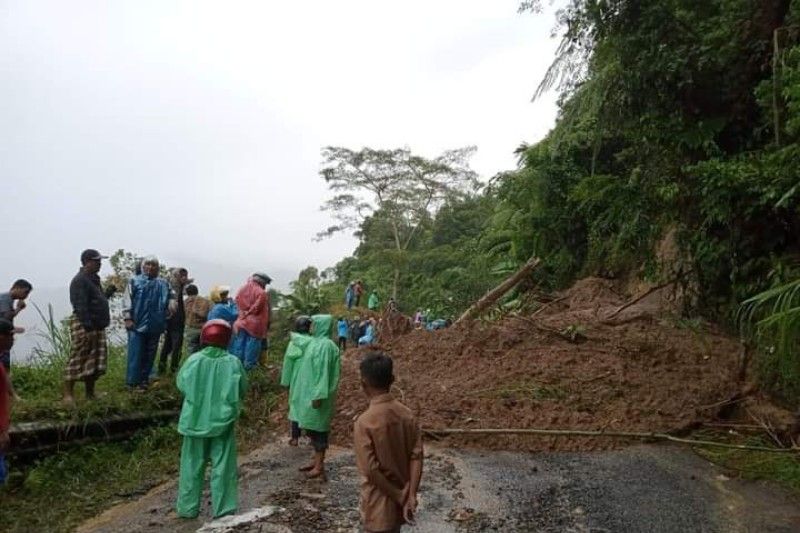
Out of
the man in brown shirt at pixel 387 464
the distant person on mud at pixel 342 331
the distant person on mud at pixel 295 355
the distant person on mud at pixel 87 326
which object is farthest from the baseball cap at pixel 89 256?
the distant person on mud at pixel 342 331

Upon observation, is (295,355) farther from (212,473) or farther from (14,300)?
(14,300)

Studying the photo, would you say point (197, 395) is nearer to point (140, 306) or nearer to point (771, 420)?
point (140, 306)

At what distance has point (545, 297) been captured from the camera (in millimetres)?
13016

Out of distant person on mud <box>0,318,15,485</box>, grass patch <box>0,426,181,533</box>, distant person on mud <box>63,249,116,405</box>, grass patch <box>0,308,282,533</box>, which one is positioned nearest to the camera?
distant person on mud <box>0,318,15,485</box>

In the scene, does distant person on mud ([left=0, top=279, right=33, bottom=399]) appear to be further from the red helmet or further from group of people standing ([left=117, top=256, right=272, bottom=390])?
the red helmet

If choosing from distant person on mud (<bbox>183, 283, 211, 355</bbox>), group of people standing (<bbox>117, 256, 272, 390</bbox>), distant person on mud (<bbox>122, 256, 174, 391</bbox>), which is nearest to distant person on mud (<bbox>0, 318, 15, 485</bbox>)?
distant person on mud (<bbox>122, 256, 174, 391</bbox>)

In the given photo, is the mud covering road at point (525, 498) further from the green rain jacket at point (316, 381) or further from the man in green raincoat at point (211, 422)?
the green rain jacket at point (316, 381)

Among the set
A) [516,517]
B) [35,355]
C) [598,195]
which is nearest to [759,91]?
[598,195]

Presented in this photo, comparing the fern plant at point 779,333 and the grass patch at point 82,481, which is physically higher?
the fern plant at point 779,333

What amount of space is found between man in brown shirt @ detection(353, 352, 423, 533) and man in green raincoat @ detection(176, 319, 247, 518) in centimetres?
204

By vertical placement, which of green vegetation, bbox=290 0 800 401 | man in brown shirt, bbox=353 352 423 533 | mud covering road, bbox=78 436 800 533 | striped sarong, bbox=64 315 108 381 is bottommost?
mud covering road, bbox=78 436 800 533

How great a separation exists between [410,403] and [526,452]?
5.62ft

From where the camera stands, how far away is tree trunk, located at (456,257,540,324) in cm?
1261

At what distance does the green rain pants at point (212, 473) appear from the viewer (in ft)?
15.2
